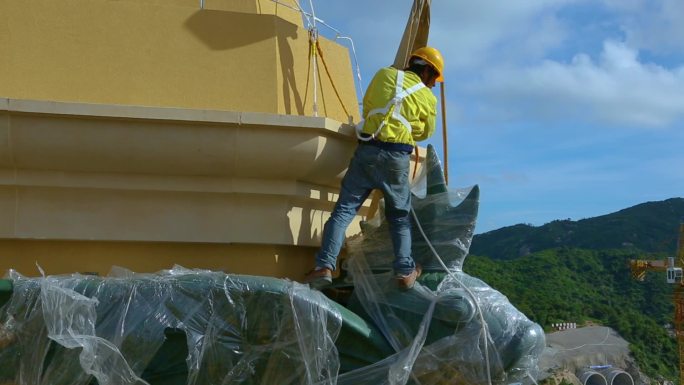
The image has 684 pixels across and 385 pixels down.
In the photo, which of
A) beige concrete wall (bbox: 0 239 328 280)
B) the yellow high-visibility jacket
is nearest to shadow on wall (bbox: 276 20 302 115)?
the yellow high-visibility jacket

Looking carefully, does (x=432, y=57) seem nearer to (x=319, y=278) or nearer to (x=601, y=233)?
(x=319, y=278)

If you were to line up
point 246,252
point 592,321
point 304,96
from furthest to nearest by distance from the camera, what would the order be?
point 592,321 → point 304,96 → point 246,252

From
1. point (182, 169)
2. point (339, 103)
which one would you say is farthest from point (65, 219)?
point (339, 103)

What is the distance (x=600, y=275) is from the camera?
48.8 metres

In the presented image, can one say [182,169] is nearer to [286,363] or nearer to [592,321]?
[286,363]

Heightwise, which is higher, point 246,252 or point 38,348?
point 246,252

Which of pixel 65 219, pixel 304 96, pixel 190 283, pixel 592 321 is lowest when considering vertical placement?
pixel 592 321

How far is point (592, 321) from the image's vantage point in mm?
39531

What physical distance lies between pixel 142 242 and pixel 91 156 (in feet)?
1.57

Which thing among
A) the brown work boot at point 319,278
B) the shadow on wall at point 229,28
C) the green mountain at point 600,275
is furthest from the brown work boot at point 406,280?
the green mountain at point 600,275

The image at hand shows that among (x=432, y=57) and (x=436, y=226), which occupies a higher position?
(x=432, y=57)

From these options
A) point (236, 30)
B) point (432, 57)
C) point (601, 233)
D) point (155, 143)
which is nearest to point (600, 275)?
point (601, 233)

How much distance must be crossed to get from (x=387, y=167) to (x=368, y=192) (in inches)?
6.1

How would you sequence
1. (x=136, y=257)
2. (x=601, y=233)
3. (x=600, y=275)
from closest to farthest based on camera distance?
(x=136, y=257)
(x=600, y=275)
(x=601, y=233)
